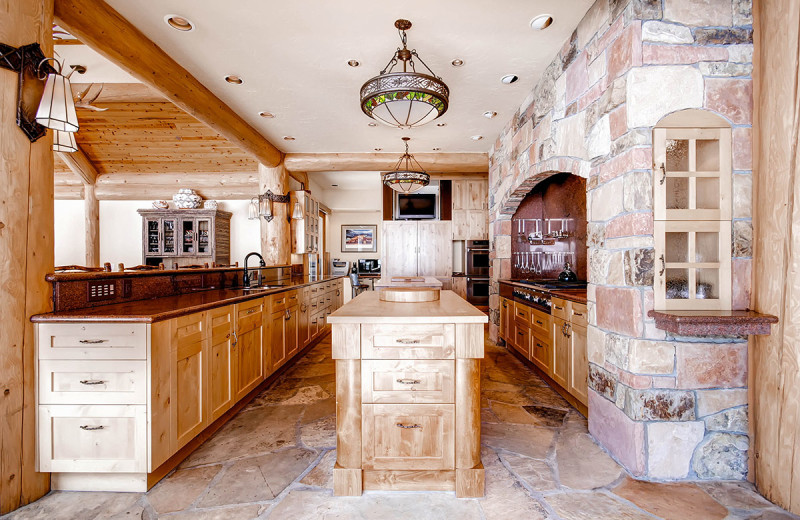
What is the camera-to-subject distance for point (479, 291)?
22.4 feet

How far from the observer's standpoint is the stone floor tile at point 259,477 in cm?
189

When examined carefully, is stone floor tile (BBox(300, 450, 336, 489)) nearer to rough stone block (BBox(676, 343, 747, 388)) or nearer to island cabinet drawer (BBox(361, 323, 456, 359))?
island cabinet drawer (BBox(361, 323, 456, 359))

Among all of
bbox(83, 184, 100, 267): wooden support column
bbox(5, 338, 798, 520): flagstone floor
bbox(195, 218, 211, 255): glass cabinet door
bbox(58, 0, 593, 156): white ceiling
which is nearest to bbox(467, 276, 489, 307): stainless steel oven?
bbox(58, 0, 593, 156): white ceiling

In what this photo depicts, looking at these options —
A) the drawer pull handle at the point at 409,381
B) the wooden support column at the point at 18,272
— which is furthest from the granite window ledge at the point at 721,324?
the wooden support column at the point at 18,272

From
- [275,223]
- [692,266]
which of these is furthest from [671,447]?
[275,223]

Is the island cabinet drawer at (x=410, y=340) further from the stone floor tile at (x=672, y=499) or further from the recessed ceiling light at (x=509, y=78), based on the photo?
the recessed ceiling light at (x=509, y=78)

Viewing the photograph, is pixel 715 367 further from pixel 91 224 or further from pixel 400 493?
pixel 91 224

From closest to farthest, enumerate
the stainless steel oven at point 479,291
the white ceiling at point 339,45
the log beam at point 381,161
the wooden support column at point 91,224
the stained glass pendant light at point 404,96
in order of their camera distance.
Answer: the stained glass pendant light at point 404,96, the white ceiling at point 339,45, the log beam at point 381,161, the stainless steel oven at point 479,291, the wooden support column at point 91,224

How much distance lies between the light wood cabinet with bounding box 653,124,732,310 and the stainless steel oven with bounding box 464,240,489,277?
469 cm

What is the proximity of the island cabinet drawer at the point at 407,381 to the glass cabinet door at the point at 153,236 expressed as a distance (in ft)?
23.4

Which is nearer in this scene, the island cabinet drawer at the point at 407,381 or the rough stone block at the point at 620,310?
the island cabinet drawer at the point at 407,381

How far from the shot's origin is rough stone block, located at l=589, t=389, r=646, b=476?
205cm

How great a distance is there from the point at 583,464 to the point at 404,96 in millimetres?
2474

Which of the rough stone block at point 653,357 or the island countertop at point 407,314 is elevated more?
the island countertop at point 407,314
